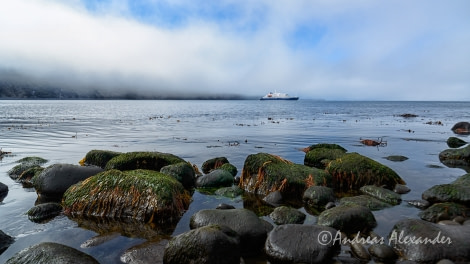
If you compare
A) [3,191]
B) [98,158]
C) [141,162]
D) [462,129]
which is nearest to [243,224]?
[141,162]

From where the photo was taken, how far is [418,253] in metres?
5.98

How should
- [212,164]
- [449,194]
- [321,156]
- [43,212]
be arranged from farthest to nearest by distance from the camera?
[321,156] < [212,164] < [449,194] < [43,212]

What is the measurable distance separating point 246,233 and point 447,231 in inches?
159

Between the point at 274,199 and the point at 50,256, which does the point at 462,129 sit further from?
the point at 50,256

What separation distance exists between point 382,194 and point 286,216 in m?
3.97

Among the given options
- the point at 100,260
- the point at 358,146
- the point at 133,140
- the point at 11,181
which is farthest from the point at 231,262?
the point at 133,140

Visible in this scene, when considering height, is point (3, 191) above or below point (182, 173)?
below

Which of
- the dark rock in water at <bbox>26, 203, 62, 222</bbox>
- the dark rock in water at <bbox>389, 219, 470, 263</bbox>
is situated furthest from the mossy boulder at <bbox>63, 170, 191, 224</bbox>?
the dark rock in water at <bbox>389, 219, 470, 263</bbox>

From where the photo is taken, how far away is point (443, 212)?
806 cm

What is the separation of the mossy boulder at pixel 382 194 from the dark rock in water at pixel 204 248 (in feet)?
19.9

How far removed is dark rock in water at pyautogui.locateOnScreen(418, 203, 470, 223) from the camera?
798 centimetres

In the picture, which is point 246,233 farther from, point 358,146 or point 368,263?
point 358,146

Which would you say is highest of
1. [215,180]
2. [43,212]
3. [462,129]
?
[462,129]

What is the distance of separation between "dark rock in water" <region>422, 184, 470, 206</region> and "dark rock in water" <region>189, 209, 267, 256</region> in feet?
19.3
